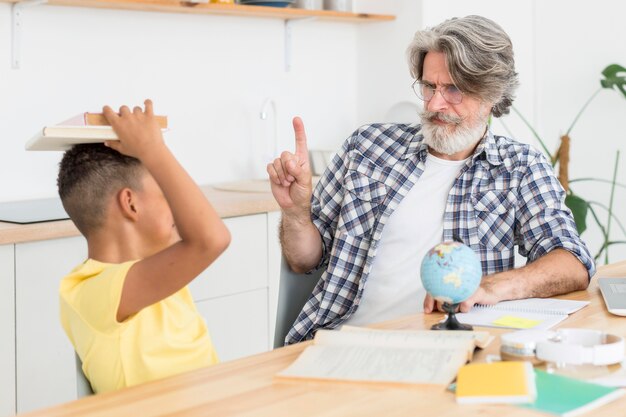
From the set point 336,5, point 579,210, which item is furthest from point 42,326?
point 579,210

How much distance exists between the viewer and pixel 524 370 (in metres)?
1.45

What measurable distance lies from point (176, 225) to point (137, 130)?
0.16 meters

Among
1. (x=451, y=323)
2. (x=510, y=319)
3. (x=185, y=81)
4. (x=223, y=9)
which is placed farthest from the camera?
(x=185, y=81)

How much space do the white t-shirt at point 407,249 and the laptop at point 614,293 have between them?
418mm

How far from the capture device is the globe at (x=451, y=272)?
5.43ft

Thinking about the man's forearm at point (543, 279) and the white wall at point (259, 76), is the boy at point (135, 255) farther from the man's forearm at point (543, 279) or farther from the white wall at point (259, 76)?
the white wall at point (259, 76)

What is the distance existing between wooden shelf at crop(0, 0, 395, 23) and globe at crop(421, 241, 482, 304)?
2057mm

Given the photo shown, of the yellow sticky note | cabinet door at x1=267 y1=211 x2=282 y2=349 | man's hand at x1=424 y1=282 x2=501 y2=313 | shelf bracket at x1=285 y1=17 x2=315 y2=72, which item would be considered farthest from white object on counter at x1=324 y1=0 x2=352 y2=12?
the yellow sticky note

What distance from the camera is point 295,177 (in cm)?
221

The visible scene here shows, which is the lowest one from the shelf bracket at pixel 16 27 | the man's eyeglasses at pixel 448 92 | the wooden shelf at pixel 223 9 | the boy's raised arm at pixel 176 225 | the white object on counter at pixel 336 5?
the boy's raised arm at pixel 176 225

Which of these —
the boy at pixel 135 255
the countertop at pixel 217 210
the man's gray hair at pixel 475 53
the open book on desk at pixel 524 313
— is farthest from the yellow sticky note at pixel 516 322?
the countertop at pixel 217 210

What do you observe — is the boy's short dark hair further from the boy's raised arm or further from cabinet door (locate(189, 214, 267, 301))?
cabinet door (locate(189, 214, 267, 301))

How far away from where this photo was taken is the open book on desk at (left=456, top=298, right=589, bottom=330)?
1.84 m

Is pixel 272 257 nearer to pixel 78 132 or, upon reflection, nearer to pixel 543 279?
pixel 543 279
